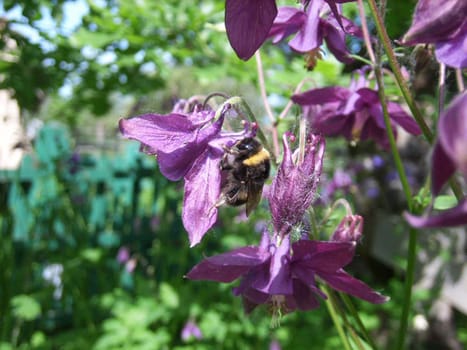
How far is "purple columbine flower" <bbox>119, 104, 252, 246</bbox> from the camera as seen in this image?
566mm

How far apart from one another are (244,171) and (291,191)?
2.8 inches

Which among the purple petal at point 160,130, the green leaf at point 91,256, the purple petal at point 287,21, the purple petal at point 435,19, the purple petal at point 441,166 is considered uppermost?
the purple petal at point 287,21

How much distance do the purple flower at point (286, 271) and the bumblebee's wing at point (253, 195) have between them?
6 centimetres

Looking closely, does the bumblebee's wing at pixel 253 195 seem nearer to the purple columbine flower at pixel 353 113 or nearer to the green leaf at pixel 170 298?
the purple columbine flower at pixel 353 113

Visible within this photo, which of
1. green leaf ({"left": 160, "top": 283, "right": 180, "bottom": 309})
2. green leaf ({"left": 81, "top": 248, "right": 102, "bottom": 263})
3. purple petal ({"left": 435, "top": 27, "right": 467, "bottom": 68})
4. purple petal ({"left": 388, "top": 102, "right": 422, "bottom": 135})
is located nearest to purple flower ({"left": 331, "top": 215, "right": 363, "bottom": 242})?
purple petal ({"left": 388, "top": 102, "right": 422, "bottom": 135})

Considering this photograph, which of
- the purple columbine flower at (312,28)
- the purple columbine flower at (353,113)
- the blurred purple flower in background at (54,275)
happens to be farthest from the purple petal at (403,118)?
the blurred purple flower in background at (54,275)

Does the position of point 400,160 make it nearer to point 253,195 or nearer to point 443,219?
point 253,195

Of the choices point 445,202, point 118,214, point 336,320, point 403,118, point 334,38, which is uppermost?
point 334,38

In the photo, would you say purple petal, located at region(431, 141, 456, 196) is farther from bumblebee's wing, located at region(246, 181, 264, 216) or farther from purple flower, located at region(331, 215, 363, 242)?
purple flower, located at region(331, 215, 363, 242)

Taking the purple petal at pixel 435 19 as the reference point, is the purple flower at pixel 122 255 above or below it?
below

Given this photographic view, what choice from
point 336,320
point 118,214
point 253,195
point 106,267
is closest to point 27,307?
point 106,267

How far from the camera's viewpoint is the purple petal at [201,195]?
566mm

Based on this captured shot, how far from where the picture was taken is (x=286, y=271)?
2.29ft

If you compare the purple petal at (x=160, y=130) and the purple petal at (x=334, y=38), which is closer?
the purple petal at (x=160, y=130)
